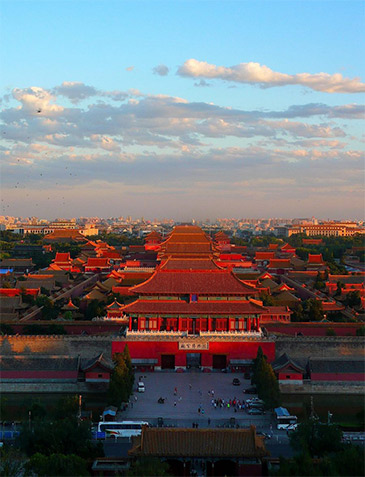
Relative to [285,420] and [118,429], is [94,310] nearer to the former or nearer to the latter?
[118,429]

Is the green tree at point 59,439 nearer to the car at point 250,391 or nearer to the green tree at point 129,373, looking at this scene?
the green tree at point 129,373

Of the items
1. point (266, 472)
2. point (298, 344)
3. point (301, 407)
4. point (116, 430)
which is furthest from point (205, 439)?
point (298, 344)

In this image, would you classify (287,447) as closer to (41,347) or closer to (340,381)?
(340,381)

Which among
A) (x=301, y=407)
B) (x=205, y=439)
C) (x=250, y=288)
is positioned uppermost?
(x=250, y=288)

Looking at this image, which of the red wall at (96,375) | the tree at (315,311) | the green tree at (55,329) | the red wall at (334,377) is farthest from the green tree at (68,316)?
the red wall at (334,377)

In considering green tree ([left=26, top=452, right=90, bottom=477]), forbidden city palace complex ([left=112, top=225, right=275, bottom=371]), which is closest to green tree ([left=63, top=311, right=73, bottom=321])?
forbidden city palace complex ([left=112, top=225, right=275, bottom=371])

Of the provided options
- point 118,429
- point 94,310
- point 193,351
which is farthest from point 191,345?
point 94,310
